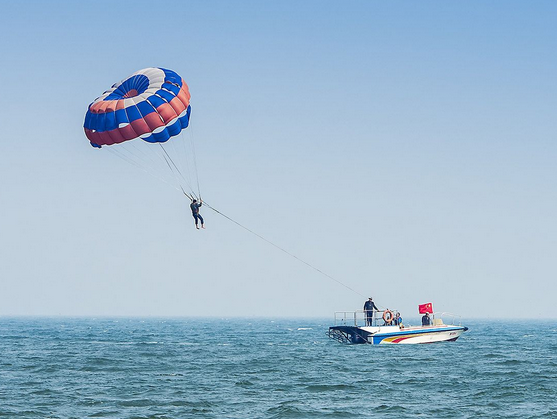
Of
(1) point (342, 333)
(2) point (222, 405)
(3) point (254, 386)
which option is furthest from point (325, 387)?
(1) point (342, 333)

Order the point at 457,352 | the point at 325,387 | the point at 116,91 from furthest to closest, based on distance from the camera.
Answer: the point at 457,352
the point at 116,91
the point at 325,387

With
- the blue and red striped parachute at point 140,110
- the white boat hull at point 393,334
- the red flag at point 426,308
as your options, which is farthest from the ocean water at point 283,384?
the blue and red striped parachute at point 140,110

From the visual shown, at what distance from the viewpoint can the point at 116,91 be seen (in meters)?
32.4

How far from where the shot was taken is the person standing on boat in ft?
145

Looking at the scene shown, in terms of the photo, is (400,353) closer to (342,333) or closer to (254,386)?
(342,333)

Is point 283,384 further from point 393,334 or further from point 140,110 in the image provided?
point 393,334

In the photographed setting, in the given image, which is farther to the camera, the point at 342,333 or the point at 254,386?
the point at 342,333

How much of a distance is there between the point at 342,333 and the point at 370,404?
2174 centimetres

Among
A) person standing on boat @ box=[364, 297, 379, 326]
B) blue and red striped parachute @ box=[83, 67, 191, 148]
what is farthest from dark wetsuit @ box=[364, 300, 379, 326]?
blue and red striped parachute @ box=[83, 67, 191, 148]

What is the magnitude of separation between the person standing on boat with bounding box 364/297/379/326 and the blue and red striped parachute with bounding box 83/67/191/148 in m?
17.5

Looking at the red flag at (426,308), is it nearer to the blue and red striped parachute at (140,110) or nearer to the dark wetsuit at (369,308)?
the dark wetsuit at (369,308)

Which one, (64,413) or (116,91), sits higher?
(116,91)

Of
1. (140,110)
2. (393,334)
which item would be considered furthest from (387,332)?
(140,110)

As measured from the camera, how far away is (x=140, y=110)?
3008cm
